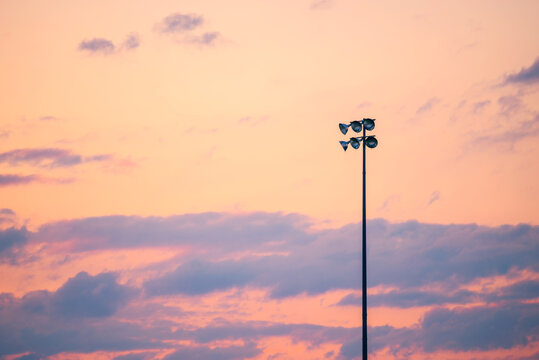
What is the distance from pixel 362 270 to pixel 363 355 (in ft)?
12.5

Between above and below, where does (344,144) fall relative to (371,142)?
above

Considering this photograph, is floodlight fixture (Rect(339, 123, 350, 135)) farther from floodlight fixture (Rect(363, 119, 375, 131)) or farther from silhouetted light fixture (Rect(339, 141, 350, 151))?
floodlight fixture (Rect(363, 119, 375, 131))

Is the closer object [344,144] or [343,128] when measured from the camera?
[344,144]

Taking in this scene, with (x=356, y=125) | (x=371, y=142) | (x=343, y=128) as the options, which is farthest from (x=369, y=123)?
(x=343, y=128)

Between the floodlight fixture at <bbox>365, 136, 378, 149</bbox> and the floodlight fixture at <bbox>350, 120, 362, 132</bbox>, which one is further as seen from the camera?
the floodlight fixture at <bbox>350, 120, 362, 132</bbox>

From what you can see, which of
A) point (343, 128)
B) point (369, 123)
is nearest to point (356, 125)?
point (369, 123)

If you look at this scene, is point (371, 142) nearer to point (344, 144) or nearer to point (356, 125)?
point (356, 125)

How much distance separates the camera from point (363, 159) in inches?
1768

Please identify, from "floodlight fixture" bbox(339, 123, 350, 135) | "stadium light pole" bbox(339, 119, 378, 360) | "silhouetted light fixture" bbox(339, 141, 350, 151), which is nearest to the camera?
"stadium light pole" bbox(339, 119, 378, 360)

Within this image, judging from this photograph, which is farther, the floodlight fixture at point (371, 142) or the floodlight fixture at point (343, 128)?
the floodlight fixture at point (343, 128)

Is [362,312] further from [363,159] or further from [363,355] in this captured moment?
[363,159]

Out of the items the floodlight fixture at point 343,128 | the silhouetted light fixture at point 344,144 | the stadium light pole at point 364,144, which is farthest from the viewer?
the floodlight fixture at point 343,128

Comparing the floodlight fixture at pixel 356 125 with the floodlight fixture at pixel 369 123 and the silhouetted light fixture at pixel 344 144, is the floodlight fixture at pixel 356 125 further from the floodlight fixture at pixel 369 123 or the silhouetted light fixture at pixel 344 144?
the silhouetted light fixture at pixel 344 144

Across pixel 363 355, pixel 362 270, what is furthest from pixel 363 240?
pixel 363 355
